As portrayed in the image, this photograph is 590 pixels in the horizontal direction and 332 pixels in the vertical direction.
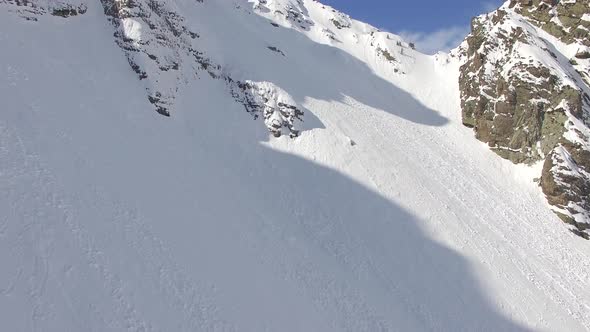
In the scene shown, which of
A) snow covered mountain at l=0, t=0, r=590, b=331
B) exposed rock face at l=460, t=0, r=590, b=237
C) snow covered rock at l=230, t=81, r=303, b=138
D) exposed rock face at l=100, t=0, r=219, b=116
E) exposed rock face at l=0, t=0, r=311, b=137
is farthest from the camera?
exposed rock face at l=460, t=0, r=590, b=237

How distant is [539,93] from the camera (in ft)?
135

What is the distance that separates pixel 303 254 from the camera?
78.0ft

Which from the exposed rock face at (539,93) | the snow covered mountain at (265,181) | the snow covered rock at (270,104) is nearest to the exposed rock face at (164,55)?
the snow covered rock at (270,104)

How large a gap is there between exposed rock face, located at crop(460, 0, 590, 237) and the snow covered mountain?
19 centimetres

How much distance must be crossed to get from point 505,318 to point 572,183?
16.8 meters

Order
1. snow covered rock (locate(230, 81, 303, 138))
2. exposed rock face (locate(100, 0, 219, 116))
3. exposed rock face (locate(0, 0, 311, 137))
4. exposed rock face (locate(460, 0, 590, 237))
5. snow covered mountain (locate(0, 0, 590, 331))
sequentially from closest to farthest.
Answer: snow covered mountain (locate(0, 0, 590, 331)), exposed rock face (locate(0, 0, 311, 137)), exposed rock face (locate(100, 0, 219, 116)), snow covered rock (locate(230, 81, 303, 138)), exposed rock face (locate(460, 0, 590, 237))

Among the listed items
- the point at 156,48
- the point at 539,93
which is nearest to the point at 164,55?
the point at 156,48

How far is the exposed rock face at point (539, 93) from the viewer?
36.7m

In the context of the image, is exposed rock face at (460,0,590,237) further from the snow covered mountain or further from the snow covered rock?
the snow covered rock

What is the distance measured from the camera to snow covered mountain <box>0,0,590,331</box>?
1723cm

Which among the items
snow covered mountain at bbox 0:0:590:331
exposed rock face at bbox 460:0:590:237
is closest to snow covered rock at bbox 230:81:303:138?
snow covered mountain at bbox 0:0:590:331

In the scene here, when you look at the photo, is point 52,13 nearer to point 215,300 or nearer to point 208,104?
point 208,104

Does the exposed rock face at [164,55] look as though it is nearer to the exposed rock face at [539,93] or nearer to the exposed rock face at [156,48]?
the exposed rock face at [156,48]

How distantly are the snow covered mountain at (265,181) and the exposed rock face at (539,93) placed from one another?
0.19m
